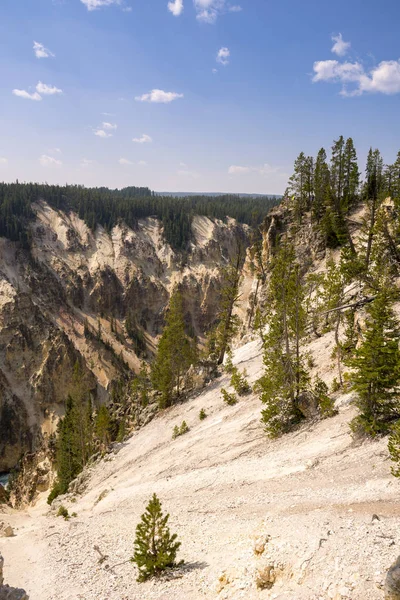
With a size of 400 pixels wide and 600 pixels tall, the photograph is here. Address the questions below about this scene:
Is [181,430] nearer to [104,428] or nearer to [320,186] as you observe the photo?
A: [104,428]

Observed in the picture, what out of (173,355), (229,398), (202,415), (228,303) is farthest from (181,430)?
(228,303)

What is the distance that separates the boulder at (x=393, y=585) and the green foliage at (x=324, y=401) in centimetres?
1351

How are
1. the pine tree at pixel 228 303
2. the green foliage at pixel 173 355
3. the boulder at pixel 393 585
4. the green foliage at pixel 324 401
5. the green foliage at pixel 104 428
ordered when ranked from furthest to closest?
1. the green foliage at pixel 104 428
2. the pine tree at pixel 228 303
3. the green foliage at pixel 173 355
4. the green foliage at pixel 324 401
5. the boulder at pixel 393 585

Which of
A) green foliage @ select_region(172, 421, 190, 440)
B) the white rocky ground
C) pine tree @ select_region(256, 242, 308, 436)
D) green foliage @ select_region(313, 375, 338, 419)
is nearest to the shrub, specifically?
the white rocky ground

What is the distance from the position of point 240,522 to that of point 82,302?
105307mm

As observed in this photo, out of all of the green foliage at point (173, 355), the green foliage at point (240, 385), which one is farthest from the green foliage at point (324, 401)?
the green foliage at point (173, 355)

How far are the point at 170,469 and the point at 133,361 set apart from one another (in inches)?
3162

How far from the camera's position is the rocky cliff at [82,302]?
8562cm

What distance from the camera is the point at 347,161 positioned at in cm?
5725

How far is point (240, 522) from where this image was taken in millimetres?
14297

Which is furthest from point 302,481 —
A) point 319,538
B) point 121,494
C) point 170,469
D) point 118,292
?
point 118,292

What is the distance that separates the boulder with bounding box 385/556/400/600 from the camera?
7.05 meters

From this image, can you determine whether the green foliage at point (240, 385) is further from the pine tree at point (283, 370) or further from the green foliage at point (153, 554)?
the green foliage at point (153, 554)

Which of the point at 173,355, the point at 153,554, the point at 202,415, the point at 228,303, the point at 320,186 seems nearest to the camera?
the point at 153,554
